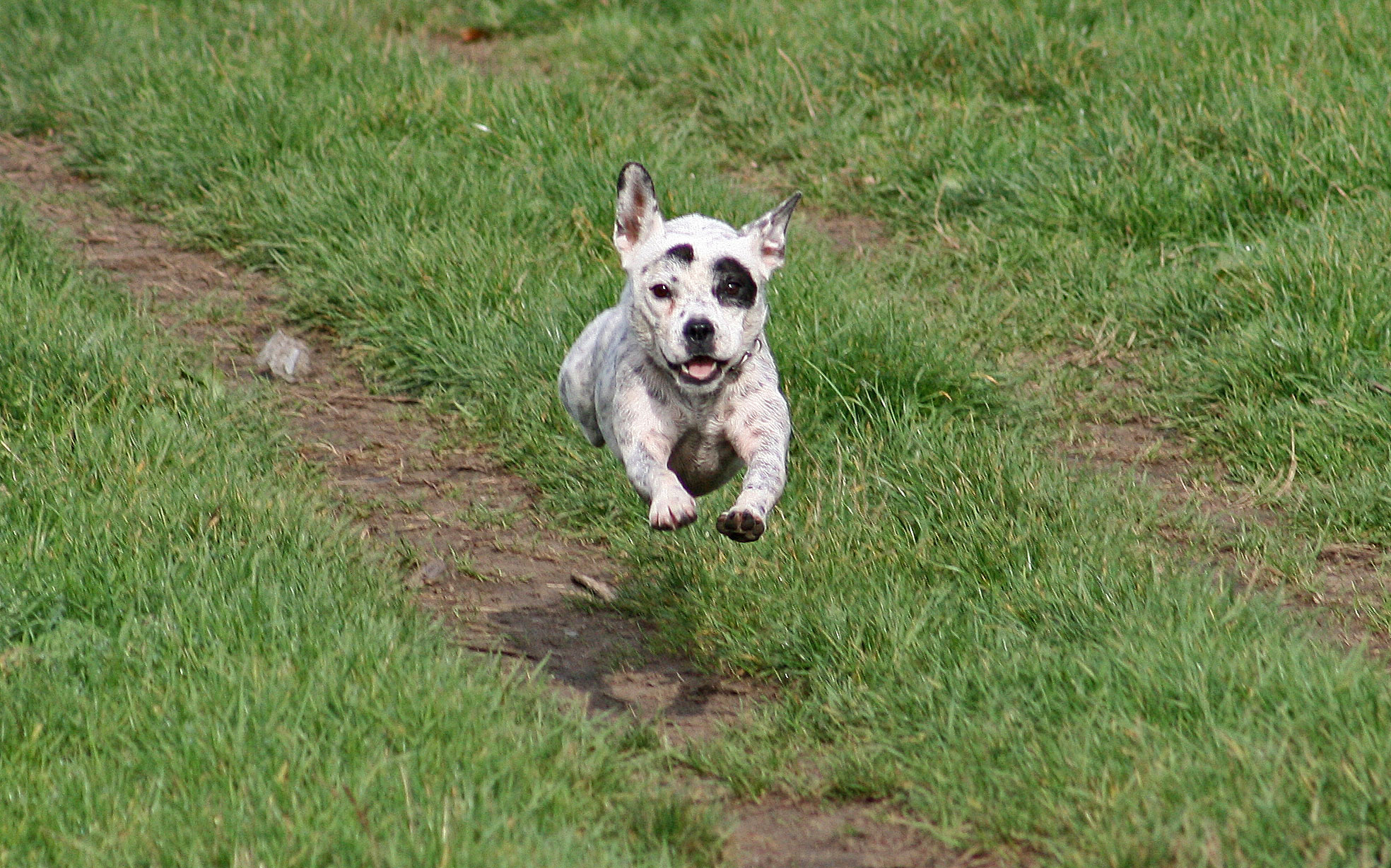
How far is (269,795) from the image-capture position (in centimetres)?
354

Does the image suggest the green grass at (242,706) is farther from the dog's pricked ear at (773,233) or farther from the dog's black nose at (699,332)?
the dog's pricked ear at (773,233)

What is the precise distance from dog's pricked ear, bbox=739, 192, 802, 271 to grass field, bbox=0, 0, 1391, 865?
3.50 ft

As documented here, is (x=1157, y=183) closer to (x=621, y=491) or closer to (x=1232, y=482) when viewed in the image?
(x=1232, y=482)

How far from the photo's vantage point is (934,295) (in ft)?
23.1

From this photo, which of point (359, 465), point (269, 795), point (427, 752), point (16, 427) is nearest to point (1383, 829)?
point (427, 752)

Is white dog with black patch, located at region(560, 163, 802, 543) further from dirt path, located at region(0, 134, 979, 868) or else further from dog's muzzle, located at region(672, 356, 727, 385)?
dirt path, located at region(0, 134, 979, 868)

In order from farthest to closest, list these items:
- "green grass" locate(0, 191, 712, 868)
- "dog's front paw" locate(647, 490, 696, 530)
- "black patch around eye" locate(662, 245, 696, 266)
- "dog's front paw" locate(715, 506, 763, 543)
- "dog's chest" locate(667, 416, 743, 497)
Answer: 1. "dog's chest" locate(667, 416, 743, 497)
2. "black patch around eye" locate(662, 245, 696, 266)
3. "dog's front paw" locate(647, 490, 696, 530)
4. "dog's front paw" locate(715, 506, 763, 543)
5. "green grass" locate(0, 191, 712, 868)

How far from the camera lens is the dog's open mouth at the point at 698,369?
13.5 feet

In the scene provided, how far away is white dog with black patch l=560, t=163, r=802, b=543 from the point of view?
409 cm

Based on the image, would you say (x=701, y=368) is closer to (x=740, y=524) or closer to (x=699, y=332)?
(x=699, y=332)

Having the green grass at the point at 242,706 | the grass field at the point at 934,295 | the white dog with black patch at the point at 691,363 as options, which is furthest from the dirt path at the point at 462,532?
the white dog with black patch at the point at 691,363

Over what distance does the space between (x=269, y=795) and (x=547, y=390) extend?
→ 2.93m

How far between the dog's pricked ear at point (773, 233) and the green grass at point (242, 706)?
1360mm

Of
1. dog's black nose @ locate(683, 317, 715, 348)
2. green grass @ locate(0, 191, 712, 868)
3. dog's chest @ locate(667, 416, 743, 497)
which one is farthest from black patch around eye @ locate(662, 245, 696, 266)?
green grass @ locate(0, 191, 712, 868)
